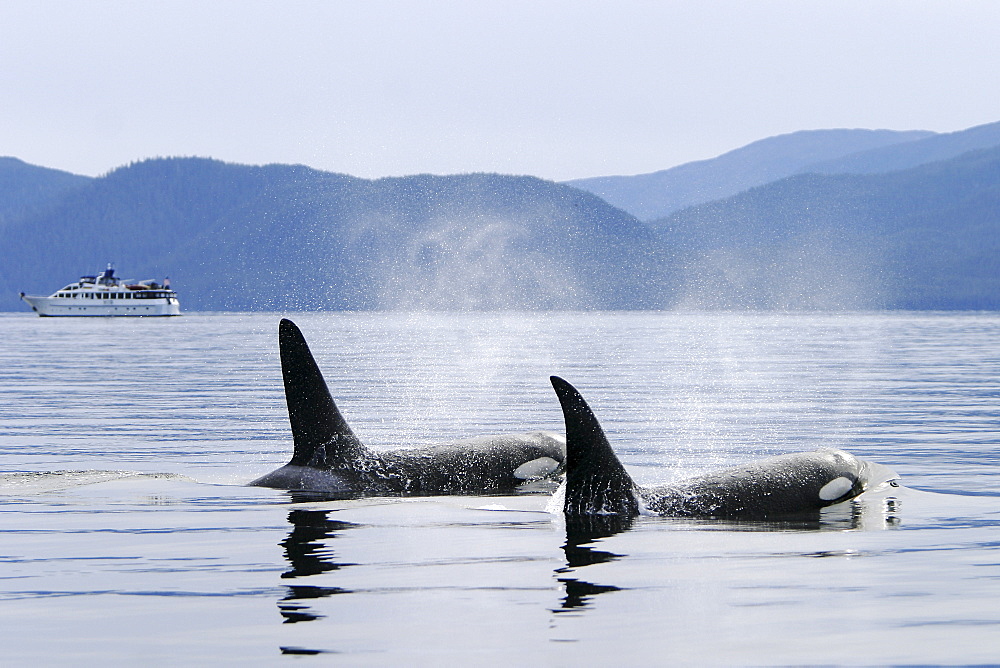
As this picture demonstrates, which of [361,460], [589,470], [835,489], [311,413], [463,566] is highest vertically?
[311,413]

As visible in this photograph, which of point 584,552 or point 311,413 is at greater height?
point 311,413

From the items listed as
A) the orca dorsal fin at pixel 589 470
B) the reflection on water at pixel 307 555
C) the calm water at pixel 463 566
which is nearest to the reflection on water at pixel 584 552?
the calm water at pixel 463 566

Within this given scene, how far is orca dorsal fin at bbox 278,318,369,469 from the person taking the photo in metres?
16.5

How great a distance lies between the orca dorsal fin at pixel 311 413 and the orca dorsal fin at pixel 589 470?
3620 millimetres

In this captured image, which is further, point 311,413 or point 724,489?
point 311,413

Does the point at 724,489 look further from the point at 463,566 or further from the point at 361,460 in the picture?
the point at 361,460

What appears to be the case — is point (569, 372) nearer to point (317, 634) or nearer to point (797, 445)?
point (797, 445)

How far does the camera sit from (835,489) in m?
14.8

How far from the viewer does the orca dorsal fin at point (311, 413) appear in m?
16.5

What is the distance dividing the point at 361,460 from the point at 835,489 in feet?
19.4

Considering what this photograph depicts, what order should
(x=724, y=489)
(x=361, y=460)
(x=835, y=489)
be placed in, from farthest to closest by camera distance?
1. (x=361, y=460)
2. (x=835, y=489)
3. (x=724, y=489)

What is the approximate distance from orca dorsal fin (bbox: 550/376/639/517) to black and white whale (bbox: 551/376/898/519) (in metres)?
0.01

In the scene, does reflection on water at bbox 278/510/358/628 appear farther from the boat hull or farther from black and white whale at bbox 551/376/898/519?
the boat hull

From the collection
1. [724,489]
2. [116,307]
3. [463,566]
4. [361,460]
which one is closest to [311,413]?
[361,460]
